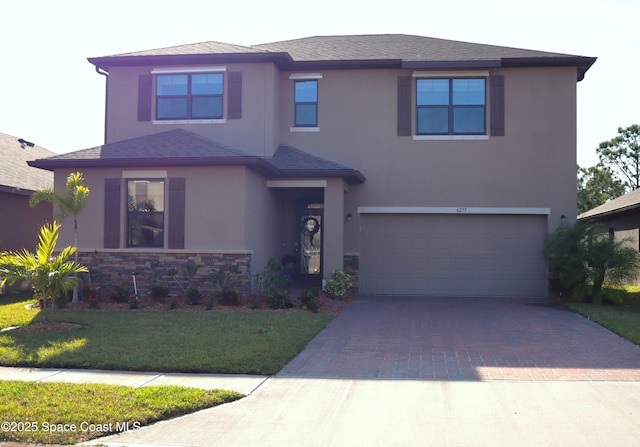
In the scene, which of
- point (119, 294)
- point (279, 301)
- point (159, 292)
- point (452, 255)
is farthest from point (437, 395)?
point (452, 255)

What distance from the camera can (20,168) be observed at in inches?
793

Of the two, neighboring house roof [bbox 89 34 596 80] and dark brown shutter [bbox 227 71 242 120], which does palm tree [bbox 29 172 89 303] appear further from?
neighboring house roof [bbox 89 34 596 80]

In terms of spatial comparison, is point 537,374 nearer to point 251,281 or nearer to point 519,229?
point 251,281

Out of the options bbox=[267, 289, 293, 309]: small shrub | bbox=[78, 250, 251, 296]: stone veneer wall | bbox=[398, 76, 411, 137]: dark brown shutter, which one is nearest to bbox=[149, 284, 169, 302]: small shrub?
bbox=[78, 250, 251, 296]: stone veneer wall

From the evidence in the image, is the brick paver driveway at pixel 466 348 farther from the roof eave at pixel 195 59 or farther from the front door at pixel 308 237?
the roof eave at pixel 195 59

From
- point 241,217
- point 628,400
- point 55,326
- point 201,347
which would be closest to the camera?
point 628,400

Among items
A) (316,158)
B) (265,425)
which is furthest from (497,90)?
(265,425)

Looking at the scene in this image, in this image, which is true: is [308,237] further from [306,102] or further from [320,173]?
[306,102]

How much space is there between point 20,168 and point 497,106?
14.8 meters

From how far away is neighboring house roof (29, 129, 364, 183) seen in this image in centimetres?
1508

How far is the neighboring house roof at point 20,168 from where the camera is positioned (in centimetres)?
1817

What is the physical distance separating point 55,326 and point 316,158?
9.04m

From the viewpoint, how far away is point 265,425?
20.6 ft

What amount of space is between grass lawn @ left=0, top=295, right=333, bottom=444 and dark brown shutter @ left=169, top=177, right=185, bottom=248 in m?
2.57
